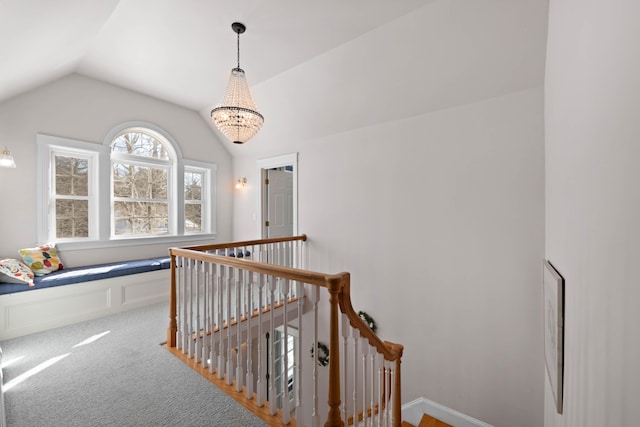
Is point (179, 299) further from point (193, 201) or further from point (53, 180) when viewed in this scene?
point (193, 201)

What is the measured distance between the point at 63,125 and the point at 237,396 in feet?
14.0

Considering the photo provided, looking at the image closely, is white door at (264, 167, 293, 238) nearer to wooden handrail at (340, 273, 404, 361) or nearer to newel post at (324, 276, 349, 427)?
wooden handrail at (340, 273, 404, 361)

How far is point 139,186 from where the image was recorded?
4594 millimetres

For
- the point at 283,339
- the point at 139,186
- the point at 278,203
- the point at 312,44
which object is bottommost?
the point at 283,339

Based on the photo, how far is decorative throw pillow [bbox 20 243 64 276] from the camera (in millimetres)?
3287

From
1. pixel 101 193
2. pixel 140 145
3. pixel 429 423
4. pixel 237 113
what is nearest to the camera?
pixel 237 113

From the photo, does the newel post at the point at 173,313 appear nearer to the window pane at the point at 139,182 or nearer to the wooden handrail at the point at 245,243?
the wooden handrail at the point at 245,243

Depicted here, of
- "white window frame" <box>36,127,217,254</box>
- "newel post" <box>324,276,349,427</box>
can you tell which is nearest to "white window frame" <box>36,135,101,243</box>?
"white window frame" <box>36,127,217,254</box>

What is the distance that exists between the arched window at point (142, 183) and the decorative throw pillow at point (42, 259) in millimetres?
804

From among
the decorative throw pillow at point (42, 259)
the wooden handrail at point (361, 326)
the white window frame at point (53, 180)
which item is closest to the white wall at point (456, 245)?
the wooden handrail at point (361, 326)

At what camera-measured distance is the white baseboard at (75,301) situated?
2.93 meters

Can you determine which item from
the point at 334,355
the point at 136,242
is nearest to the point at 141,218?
the point at 136,242

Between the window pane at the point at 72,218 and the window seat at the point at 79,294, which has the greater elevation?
the window pane at the point at 72,218

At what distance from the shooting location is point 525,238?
2.59 metres
